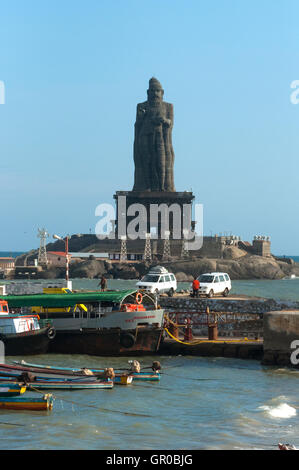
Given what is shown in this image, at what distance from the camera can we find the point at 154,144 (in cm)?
19000

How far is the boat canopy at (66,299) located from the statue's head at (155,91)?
15445 cm

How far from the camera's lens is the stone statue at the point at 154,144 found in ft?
623

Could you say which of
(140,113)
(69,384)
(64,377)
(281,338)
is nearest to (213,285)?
(281,338)

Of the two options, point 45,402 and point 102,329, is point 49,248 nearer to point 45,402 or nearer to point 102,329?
point 102,329

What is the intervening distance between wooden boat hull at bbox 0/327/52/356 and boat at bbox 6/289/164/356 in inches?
42.2

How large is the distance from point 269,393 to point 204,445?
891 cm

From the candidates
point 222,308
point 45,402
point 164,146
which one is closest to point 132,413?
point 45,402

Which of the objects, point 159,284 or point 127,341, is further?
point 159,284

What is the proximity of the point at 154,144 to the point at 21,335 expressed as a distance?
6024 inches

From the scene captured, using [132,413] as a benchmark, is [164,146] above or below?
above

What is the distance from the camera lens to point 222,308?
49.8 meters

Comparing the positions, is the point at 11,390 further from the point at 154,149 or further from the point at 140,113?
the point at 140,113

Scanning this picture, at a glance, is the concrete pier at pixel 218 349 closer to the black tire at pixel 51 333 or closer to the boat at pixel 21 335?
the black tire at pixel 51 333
